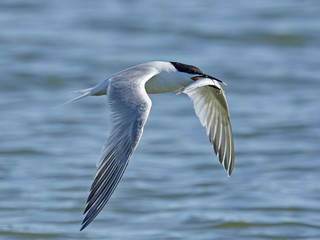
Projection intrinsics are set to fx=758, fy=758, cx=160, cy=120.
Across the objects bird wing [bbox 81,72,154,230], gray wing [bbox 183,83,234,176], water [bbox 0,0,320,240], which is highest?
bird wing [bbox 81,72,154,230]

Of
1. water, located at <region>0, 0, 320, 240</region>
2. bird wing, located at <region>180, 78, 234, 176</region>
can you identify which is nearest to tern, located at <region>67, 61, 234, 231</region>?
bird wing, located at <region>180, 78, 234, 176</region>

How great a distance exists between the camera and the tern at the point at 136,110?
482 centimetres

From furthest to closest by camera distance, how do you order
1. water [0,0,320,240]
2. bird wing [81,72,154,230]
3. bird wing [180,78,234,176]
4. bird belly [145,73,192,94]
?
1. water [0,0,320,240]
2. bird wing [180,78,234,176]
3. bird belly [145,73,192,94]
4. bird wing [81,72,154,230]

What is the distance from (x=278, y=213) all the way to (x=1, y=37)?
24.8ft

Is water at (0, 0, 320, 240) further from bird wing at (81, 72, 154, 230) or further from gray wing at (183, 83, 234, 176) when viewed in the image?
bird wing at (81, 72, 154, 230)

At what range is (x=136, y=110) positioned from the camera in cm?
508

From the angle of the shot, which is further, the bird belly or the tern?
the bird belly

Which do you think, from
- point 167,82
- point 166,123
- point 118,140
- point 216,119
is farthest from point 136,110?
point 166,123

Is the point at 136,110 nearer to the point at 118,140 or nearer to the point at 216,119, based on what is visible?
the point at 118,140

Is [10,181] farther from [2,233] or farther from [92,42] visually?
[92,42]

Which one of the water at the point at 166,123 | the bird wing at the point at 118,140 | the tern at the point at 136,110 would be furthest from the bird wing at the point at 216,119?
the bird wing at the point at 118,140

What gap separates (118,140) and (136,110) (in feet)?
0.85

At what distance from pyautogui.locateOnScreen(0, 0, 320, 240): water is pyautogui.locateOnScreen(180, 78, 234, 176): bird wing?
0.74 metres

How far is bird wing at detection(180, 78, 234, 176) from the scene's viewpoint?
21.4 ft
